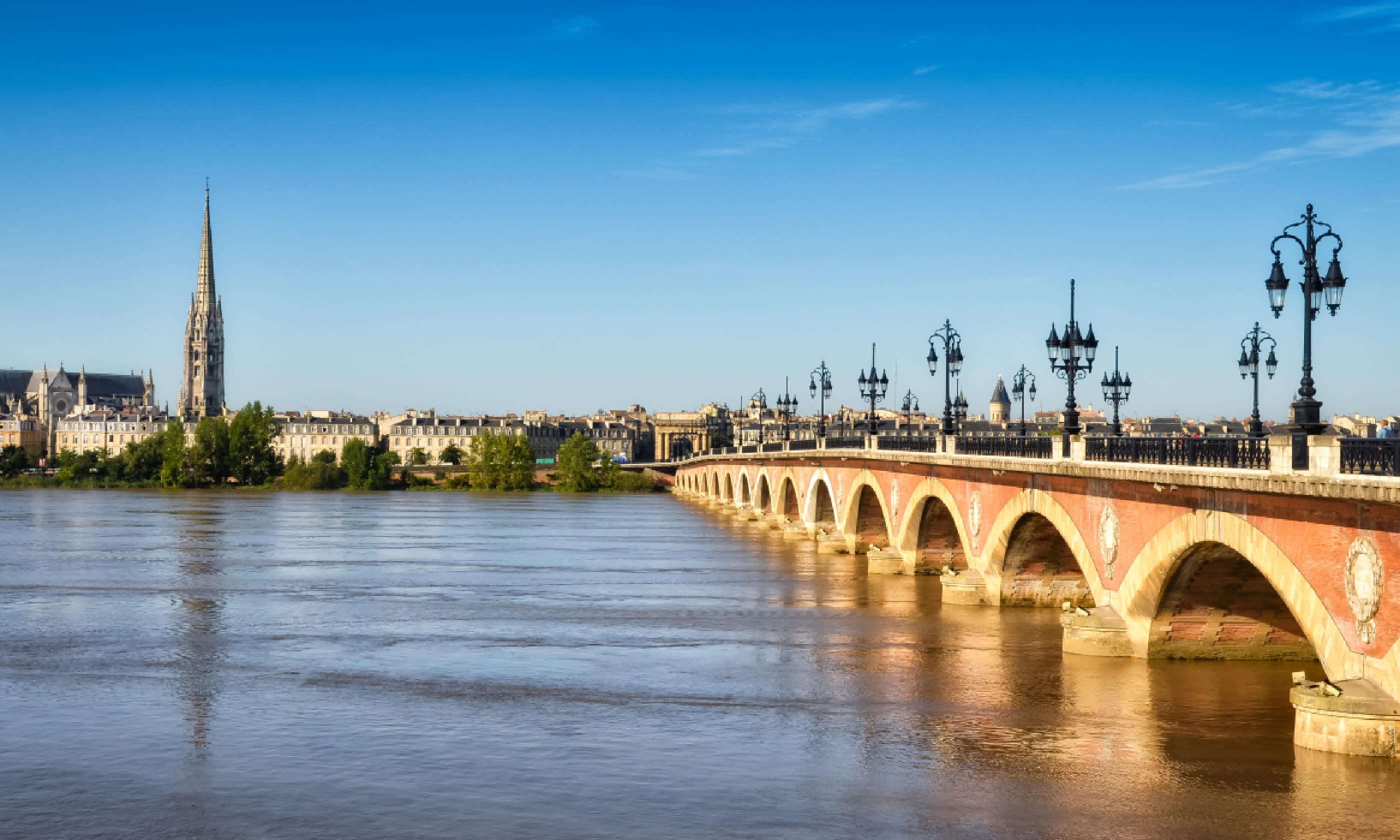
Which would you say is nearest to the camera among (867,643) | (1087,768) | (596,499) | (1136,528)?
(1087,768)

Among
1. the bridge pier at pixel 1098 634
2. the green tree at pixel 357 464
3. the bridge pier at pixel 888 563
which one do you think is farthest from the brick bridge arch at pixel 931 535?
the green tree at pixel 357 464

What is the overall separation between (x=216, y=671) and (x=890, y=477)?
24284 millimetres

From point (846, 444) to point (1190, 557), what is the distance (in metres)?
33.0

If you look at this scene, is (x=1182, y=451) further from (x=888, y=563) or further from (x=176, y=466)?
(x=176, y=466)

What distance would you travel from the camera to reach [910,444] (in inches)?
1783

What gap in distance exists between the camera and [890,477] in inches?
1825

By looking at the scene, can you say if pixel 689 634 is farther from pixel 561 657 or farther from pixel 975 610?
pixel 975 610

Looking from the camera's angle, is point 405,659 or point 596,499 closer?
point 405,659

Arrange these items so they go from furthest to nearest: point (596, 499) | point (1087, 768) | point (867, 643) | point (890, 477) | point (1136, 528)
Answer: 1. point (596, 499)
2. point (890, 477)
3. point (867, 643)
4. point (1136, 528)
5. point (1087, 768)

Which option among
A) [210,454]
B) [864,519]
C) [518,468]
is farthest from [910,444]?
[210,454]

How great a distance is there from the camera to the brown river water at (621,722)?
17188 millimetres

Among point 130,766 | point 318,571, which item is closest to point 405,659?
point 130,766

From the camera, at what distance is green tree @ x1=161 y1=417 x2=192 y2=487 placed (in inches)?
4963

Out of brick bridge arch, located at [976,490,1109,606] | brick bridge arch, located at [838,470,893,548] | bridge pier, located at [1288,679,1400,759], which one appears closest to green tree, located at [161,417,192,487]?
brick bridge arch, located at [838,470,893,548]
